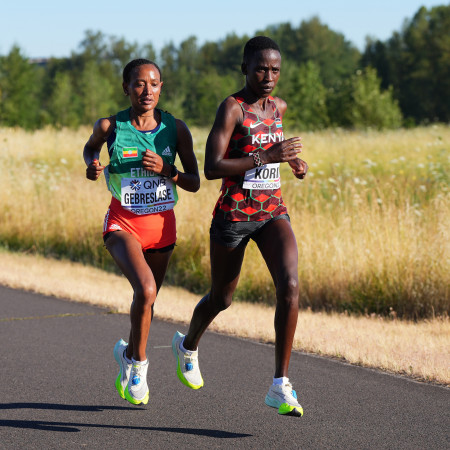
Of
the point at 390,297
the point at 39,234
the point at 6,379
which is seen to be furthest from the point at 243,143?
the point at 39,234

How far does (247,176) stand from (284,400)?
1.21 meters

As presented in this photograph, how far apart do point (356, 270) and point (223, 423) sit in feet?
15.5

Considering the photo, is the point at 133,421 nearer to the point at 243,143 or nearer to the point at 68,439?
the point at 68,439

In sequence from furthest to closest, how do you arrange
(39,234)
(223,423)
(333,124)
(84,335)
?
(333,124) → (39,234) → (84,335) → (223,423)

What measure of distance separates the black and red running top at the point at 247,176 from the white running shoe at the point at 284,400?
932 mm

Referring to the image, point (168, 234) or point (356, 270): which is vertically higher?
point (168, 234)

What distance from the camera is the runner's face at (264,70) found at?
14.9 ft

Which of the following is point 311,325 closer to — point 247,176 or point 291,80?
point 247,176

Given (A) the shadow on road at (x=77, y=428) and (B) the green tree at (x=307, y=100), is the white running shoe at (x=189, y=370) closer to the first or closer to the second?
(A) the shadow on road at (x=77, y=428)

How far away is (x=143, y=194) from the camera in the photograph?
4672mm

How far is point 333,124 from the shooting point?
46812mm

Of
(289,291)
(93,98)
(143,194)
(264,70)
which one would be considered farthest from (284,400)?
(93,98)

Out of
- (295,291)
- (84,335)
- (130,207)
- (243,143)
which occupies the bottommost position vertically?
(84,335)

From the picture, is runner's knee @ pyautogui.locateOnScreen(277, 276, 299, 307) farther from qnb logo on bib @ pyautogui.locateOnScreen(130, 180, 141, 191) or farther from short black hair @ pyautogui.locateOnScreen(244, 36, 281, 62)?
short black hair @ pyautogui.locateOnScreen(244, 36, 281, 62)
